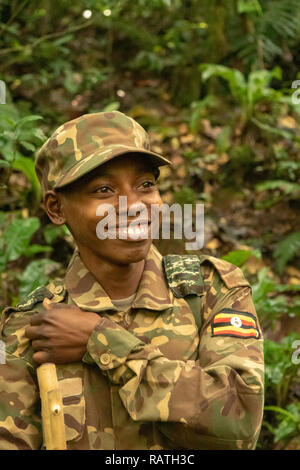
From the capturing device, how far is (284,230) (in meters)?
5.49

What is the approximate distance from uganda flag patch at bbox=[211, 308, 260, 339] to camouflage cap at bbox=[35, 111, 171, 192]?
0.53 metres

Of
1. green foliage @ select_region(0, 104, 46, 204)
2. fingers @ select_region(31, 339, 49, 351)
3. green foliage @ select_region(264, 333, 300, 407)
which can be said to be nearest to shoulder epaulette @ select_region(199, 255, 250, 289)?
fingers @ select_region(31, 339, 49, 351)

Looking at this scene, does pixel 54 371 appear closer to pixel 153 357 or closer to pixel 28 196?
pixel 153 357

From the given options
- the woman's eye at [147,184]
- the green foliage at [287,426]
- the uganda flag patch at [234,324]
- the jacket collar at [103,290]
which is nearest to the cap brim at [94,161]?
the woman's eye at [147,184]

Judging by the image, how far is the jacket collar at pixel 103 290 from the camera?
1.80m

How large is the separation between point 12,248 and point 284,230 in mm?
3024

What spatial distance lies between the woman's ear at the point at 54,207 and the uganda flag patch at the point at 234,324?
0.62m

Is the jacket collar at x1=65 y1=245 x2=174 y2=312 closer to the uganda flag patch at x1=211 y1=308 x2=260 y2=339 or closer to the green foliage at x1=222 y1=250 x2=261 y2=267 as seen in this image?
the uganda flag patch at x1=211 y1=308 x2=260 y2=339

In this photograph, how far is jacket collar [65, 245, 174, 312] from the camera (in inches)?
70.8

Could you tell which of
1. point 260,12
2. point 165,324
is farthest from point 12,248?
point 260,12

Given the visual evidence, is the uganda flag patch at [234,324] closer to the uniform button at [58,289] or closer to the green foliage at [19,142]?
the uniform button at [58,289]

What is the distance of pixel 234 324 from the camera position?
68.4 inches

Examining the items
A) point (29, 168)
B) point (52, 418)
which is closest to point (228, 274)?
point (52, 418)

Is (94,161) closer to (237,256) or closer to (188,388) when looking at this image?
(188,388)
